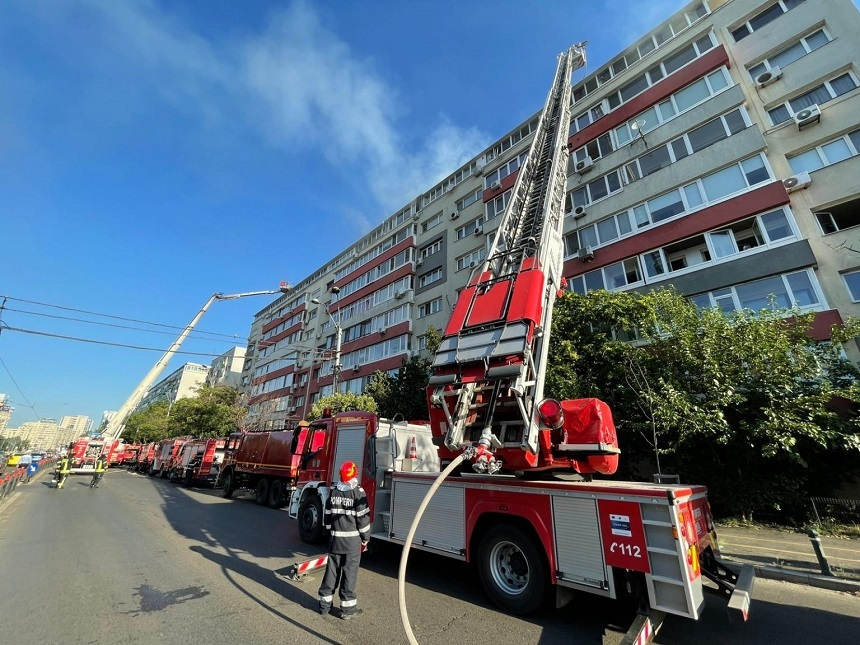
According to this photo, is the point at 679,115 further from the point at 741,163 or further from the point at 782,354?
the point at 782,354

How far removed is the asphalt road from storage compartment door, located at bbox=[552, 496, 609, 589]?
2.18ft

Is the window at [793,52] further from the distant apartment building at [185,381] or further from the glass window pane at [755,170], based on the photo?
the distant apartment building at [185,381]

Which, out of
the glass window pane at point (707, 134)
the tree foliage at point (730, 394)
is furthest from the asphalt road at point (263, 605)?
the glass window pane at point (707, 134)

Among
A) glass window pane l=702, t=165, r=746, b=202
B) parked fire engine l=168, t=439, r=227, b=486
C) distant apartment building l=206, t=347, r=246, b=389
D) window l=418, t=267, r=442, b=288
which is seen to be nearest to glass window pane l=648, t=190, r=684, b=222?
glass window pane l=702, t=165, r=746, b=202

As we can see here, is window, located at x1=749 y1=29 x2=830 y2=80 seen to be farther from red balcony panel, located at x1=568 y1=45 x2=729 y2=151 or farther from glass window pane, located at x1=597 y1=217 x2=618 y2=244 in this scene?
glass window pane, located at x1=597 y1=217 x2=618 y2=244

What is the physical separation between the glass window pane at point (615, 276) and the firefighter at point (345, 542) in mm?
15658

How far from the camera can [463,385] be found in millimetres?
5355

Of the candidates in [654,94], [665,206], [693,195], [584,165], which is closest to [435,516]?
[665,206]

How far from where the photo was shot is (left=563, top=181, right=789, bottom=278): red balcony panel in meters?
14.0

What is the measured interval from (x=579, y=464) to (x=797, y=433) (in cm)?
861

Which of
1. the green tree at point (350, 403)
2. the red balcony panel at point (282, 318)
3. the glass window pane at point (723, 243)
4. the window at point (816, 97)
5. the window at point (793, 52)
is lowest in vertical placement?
the green tree at point (350, 403)

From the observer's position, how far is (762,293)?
13477 mm

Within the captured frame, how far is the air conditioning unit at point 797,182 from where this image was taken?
13.4m

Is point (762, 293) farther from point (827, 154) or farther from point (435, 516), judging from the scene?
point (435, 516)
